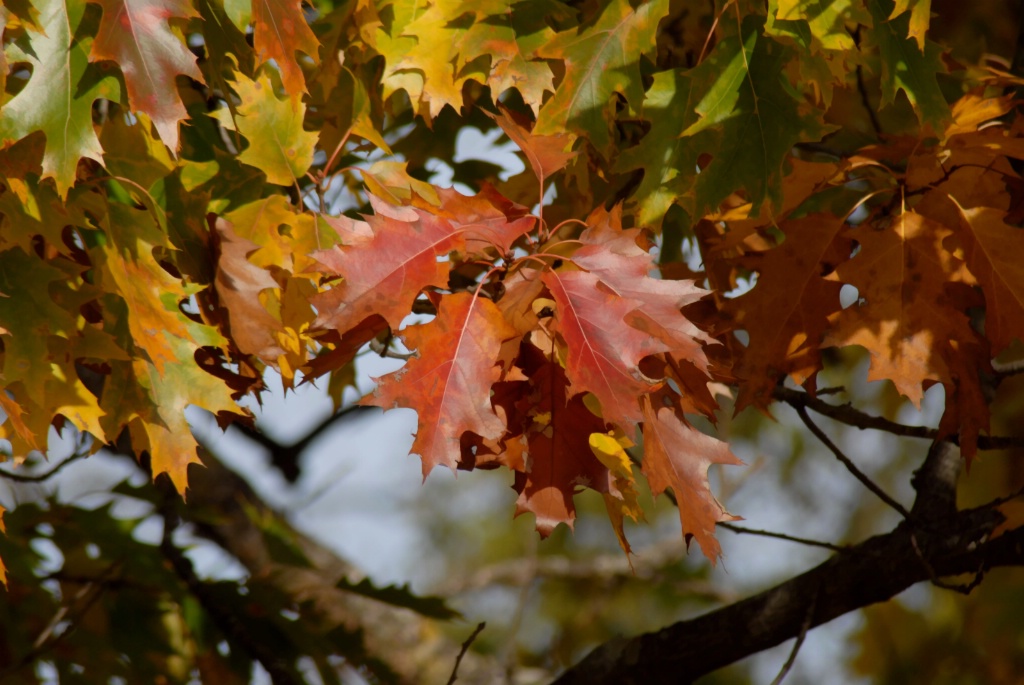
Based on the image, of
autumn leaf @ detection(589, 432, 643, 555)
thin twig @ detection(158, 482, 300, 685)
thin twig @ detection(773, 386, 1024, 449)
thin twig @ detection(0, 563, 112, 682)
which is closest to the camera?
autumn leaf @ detection(589, 432, 643, 555)

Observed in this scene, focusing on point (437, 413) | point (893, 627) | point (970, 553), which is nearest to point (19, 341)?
point (437, 413)

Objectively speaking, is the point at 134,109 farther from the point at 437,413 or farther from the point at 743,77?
the point at 743,77

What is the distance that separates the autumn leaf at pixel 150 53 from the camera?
1.32 m

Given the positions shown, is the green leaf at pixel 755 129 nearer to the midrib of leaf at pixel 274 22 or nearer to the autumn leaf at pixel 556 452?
the autumn leaf at pixel 556 452

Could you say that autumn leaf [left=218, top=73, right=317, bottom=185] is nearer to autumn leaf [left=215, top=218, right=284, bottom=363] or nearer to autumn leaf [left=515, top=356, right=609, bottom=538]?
autumn leaf [left=215, top=218, right=284, bottom=363]

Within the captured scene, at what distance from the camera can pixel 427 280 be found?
50.3 inches

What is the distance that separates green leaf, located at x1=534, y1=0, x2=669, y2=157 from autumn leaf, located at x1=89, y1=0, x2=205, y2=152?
0.52 m

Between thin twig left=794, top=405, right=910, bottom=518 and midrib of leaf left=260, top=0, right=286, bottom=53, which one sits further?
thin twig left=794, top=405, right=910, bottom=518

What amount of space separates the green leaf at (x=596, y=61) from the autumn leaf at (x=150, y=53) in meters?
0.52

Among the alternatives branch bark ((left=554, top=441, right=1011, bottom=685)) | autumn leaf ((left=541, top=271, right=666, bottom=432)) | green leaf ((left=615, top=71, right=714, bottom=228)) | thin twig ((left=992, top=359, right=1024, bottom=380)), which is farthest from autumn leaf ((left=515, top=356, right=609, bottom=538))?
thin twig ((left=992, top=359, right=1024, bottom=380))

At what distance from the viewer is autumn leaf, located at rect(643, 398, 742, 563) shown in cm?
134

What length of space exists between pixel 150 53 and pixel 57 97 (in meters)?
0.15

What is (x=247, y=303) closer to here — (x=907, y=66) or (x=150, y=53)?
(x=150, y=53)

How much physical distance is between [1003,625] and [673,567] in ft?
4.79
